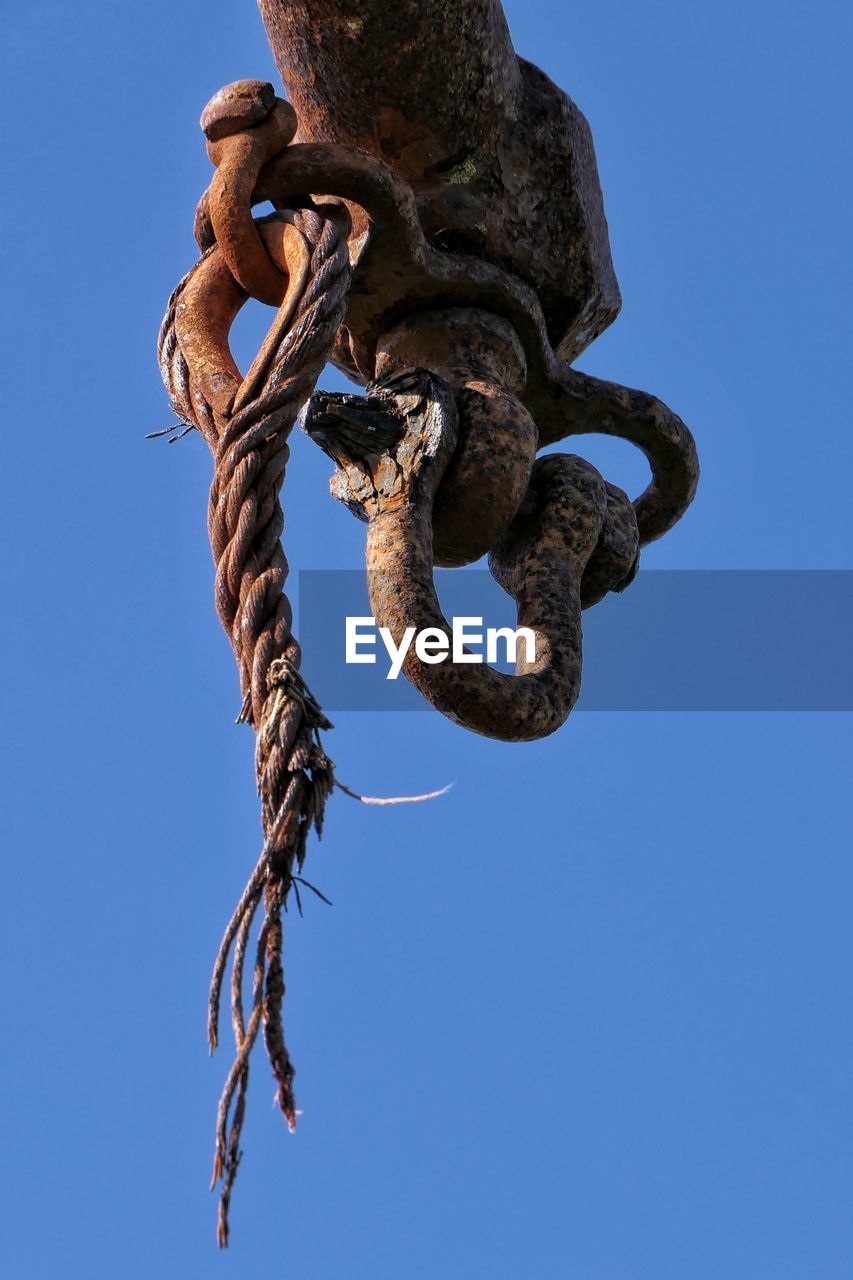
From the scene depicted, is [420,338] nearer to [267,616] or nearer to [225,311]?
[225,311]

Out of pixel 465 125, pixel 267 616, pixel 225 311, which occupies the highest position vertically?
pixel 465 125

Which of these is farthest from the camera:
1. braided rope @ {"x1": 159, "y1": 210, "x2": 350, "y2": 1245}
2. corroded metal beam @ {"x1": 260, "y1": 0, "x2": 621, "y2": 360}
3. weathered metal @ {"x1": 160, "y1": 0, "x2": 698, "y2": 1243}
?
corroded metal beam @ {"x1": 260, "y1": 0, "x2": 621, "y2": 360}

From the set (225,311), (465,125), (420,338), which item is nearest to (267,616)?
(225,311)

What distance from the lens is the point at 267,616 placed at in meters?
2.58

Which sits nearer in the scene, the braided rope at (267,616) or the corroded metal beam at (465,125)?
the braided rope at (267,616)

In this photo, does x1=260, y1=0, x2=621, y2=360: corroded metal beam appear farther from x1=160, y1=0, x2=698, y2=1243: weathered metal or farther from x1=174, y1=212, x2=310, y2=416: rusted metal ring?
x1=174, y1=212, x2=310, y2=416: rusted metal ring

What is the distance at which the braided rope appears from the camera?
2254 mm

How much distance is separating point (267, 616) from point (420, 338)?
91 cm

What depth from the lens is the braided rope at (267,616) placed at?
7.39 feet

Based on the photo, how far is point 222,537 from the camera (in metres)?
2.66

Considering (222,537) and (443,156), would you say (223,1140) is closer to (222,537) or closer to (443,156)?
(222,537)

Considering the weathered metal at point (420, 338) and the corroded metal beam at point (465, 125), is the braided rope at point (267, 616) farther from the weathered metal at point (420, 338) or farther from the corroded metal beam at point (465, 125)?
the corroded metal beam at point (465, 125)

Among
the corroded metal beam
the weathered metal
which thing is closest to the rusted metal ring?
the weathered metal

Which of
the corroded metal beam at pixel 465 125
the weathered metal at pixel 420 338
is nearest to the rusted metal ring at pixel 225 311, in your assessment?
the weathered metal at pixel 420 338
